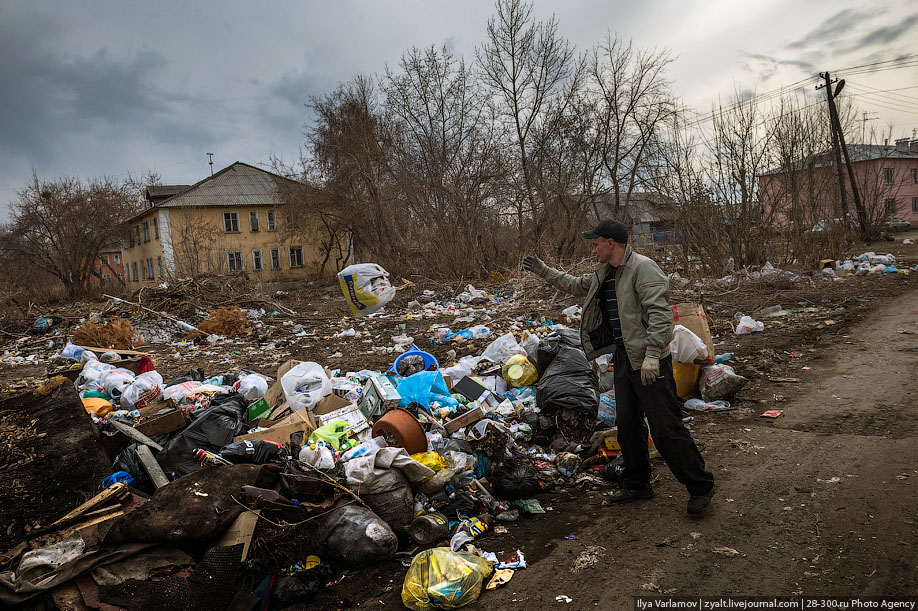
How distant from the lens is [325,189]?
1040 inches

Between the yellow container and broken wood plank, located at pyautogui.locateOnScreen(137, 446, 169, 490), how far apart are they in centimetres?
444

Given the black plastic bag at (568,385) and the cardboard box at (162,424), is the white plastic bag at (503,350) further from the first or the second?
the cardboard box at (162,424)

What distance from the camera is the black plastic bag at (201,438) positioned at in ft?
12.8

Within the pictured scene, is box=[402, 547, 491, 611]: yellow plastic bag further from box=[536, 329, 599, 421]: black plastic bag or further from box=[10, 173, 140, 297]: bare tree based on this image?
box=[10, 173, 140, 297]: bare tree

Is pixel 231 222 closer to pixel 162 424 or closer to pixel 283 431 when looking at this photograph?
pixel 162 424

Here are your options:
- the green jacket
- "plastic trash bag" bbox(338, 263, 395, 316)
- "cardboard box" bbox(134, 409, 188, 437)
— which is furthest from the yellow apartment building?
the green jacket

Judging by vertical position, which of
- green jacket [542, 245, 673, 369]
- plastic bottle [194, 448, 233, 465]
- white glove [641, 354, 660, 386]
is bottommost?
plastic bottle [194, 448, 233, 465]

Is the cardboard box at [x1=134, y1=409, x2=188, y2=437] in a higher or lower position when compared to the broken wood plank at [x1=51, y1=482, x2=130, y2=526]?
higher

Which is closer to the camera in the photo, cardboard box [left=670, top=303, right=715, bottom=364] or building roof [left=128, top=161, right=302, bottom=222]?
cardboard box [left=670, top=303, right=715, bottom=364]

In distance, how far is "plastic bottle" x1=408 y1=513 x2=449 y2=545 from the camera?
318 centimetres

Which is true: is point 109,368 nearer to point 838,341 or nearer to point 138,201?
point 838,341

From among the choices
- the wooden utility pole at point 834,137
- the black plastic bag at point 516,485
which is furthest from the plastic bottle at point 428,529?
the wooden utility pole at point 834,137

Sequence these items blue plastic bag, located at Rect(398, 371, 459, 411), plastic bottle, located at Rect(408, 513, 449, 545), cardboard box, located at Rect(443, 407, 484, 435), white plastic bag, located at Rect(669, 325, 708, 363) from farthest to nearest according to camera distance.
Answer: white plastic bag, located at Rect(669, 325, 708, 363), blue plastic bag, located at Rect(398, 371, 459, 411), cardboard box, located at Rect(443, 407, 484, 435), plastic bottle, located at Rect(408, 513, 449, 545)

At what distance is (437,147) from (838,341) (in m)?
16.5
